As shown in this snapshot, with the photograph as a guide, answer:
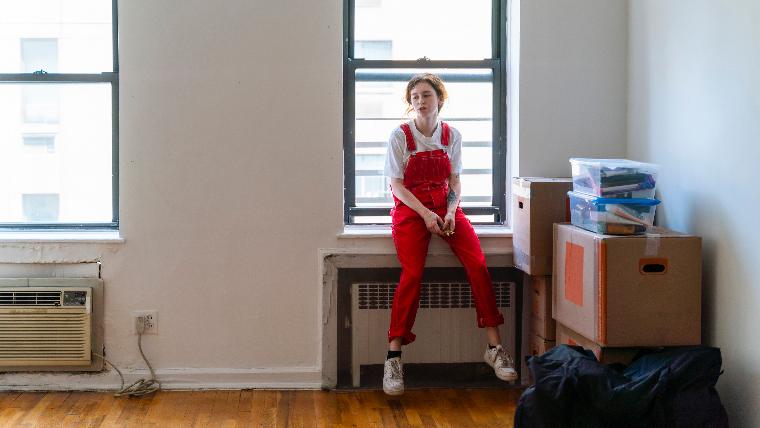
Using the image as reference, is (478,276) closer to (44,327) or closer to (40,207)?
(44,327)

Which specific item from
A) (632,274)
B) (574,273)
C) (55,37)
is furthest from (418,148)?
(55,37)

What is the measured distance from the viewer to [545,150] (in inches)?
145

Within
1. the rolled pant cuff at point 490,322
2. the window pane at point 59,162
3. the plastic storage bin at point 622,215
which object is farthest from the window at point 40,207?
the plastic storage bin at point 622,215

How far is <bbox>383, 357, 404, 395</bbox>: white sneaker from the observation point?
3410mm

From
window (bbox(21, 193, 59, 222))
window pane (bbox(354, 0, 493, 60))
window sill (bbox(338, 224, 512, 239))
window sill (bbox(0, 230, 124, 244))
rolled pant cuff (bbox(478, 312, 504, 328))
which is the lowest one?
rolled pant cuff (bbox(478, 312, 504, 328))

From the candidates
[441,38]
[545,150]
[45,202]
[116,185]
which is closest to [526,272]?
[545,150]

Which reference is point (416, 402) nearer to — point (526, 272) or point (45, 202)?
point (526, 272)

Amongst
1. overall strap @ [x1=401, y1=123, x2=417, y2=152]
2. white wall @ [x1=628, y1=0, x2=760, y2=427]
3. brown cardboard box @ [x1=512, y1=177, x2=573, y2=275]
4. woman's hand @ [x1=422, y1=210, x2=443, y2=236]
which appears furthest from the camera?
overall strap @ [x1=401, y1=123, x2=417, y2=152]

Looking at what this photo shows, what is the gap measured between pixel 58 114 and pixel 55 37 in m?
0.36

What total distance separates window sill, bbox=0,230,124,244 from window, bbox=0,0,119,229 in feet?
0.14

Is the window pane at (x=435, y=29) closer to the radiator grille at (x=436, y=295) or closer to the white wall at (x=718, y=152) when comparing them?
the white wall at (x=718, y=152)

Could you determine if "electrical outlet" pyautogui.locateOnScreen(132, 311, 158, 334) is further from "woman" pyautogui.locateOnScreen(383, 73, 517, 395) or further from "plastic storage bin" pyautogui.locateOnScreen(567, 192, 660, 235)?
"plastic storage bin" pyautogui.locateOnScreen(567, 192, 660, 235)

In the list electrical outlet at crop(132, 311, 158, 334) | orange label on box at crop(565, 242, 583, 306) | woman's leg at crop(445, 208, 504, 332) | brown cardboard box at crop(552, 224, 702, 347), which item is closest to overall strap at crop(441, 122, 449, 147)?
woman's leg at crop(445, 208, 504, 332)

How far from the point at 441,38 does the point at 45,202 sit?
2040 millimetres
